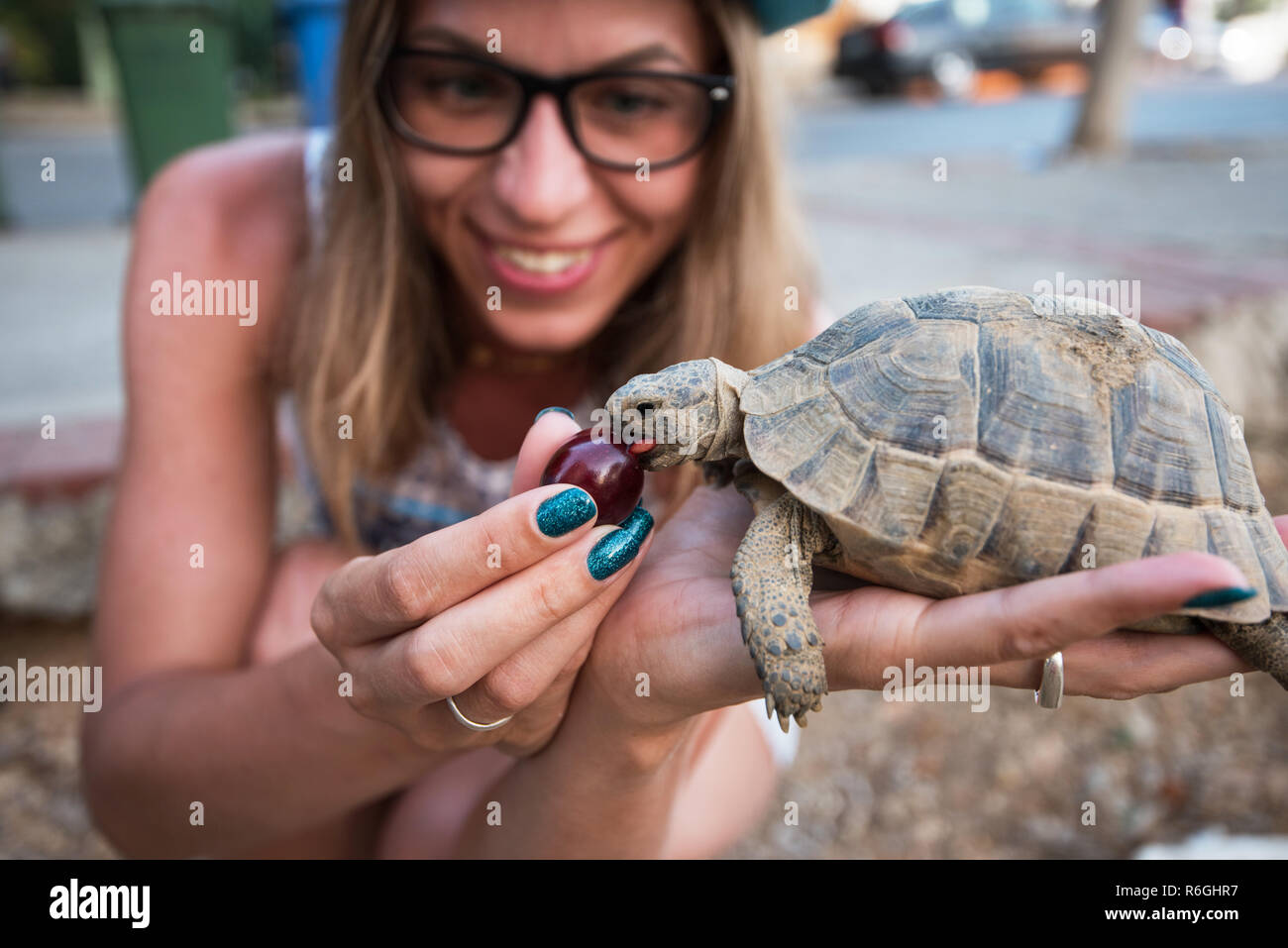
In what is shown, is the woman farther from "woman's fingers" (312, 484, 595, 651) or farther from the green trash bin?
the green trash bin

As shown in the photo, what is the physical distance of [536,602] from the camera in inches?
51.2

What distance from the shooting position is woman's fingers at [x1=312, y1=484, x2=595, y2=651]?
125cm

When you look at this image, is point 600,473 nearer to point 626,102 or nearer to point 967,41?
point 626,102

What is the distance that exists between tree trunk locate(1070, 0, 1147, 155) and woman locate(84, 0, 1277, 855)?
28.7 ft

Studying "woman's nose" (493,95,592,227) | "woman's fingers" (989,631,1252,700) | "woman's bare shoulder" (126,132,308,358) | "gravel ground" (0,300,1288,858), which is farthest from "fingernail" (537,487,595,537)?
"gravel ground" (0,300,1288,858)

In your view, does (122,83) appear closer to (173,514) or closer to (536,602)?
(173,514)

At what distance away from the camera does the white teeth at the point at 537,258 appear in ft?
6.86

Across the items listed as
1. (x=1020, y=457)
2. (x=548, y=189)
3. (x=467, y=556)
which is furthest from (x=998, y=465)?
(x=548, y=189)

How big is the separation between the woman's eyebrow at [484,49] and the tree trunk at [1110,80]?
9368 millimetres

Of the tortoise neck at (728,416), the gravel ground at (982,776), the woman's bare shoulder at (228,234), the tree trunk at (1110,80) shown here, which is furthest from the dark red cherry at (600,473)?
the tree trunk at (1110,80)

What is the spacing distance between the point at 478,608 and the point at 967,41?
20.4m

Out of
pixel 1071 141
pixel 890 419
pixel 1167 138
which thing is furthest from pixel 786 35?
pixel 1167 138

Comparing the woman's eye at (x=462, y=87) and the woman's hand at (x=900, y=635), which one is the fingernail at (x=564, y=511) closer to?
Answer: the woman's hand at (x=900, y=635)

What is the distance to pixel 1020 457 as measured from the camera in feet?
4.64
